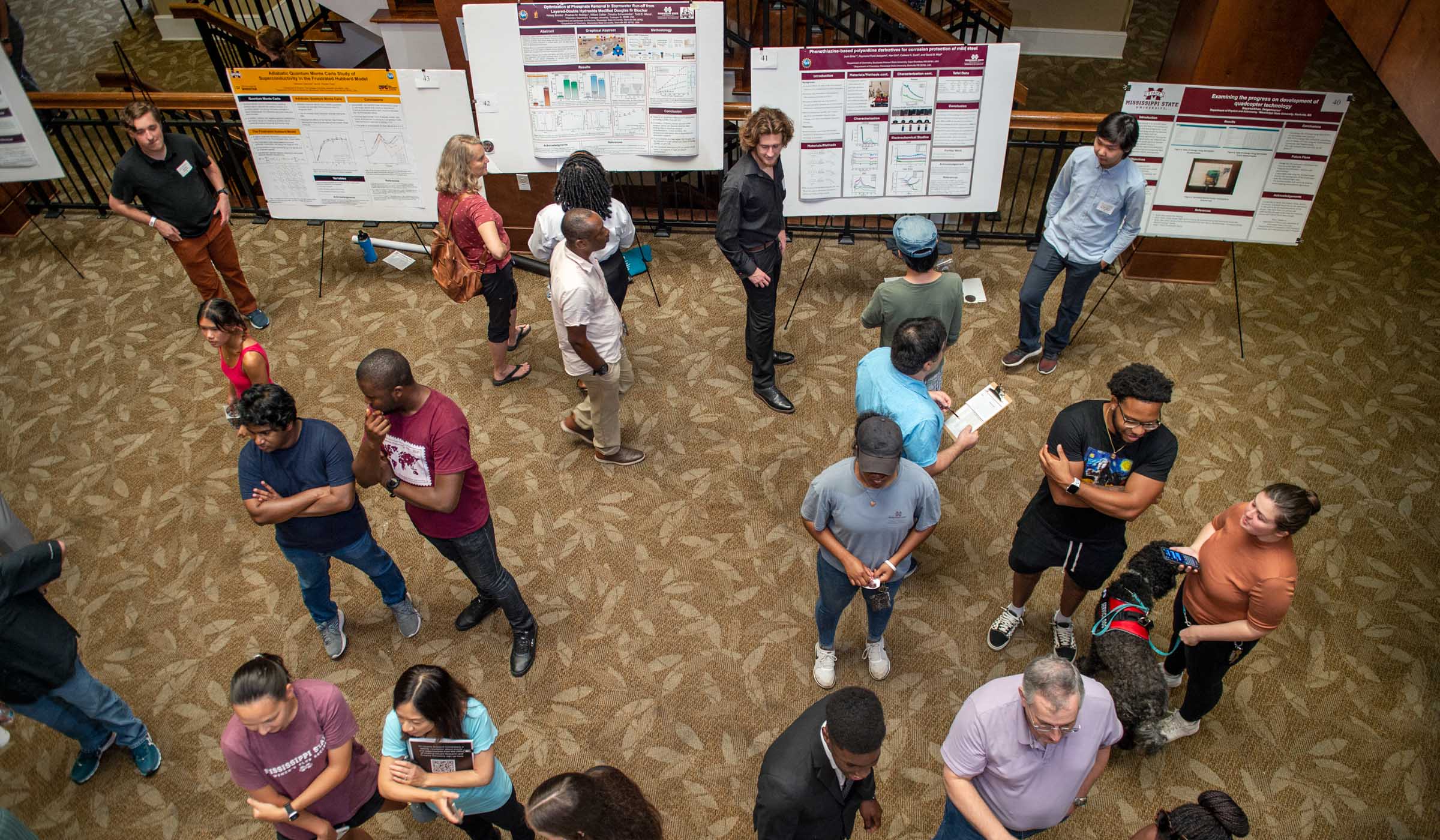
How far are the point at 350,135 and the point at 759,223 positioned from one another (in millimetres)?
2825

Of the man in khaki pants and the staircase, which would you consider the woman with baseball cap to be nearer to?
the man in khaki pants

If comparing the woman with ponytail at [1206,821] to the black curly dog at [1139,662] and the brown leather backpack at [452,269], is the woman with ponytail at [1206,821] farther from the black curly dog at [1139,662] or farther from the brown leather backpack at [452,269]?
the brown leather backpack at [452,269]

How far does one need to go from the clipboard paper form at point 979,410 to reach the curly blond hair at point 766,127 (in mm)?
1571

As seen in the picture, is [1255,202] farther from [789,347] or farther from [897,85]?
[789,347]

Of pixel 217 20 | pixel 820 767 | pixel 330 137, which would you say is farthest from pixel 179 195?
pixel 820 767

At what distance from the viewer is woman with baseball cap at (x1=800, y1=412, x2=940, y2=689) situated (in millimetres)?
2992

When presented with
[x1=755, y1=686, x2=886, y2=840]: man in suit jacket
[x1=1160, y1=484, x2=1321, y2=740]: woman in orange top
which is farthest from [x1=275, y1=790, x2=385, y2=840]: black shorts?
[x1=1160, y1=484, x2=1321, y2=740]: woman in orange top

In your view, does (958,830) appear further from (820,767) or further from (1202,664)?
(1202,664)

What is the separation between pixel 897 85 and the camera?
5.51m

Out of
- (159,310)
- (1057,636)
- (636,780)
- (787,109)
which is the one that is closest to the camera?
(636,780)

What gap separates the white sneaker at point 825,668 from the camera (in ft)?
13.0

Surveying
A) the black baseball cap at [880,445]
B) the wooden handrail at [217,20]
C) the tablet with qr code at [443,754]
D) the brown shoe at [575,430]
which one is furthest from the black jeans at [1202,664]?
the wooden handrail at [217,20]

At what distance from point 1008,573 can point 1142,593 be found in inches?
32.0

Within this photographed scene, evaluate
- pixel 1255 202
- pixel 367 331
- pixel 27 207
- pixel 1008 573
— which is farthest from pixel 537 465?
pixel 27 207
